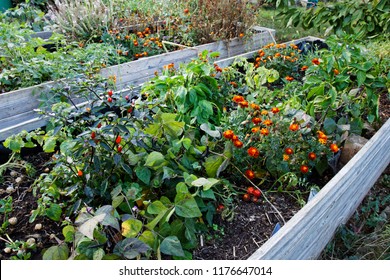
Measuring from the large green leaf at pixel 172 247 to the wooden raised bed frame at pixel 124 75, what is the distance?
3.90ft

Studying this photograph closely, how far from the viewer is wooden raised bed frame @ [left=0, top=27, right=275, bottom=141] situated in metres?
2.79

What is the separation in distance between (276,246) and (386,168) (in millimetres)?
1735

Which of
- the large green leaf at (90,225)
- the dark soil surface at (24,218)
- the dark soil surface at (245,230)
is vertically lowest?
the dark soil surface at (245,230)

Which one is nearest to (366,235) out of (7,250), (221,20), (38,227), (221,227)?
(221,227)

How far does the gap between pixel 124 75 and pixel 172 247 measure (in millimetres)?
1955

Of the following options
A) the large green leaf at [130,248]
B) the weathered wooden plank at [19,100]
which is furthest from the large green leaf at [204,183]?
the weathered wooden plank at [19,100]

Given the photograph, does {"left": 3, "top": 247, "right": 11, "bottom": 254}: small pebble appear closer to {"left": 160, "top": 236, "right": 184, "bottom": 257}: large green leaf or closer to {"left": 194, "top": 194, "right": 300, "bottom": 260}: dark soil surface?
{"left": 160, "top": 236, "right": 184, "bottom": 257}: large green leaf

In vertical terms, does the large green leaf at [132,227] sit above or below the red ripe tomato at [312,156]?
above

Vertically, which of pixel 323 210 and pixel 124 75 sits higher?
pixel 124 75

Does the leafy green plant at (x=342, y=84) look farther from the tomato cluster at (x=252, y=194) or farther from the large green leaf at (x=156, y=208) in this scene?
the large green leaf at (x=156, y=208)

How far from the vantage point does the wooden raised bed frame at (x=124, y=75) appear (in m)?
2.79

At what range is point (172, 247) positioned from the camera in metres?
1.74

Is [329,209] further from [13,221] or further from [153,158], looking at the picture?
[13,221]

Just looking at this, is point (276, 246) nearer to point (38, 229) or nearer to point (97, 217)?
point (97, 217)
